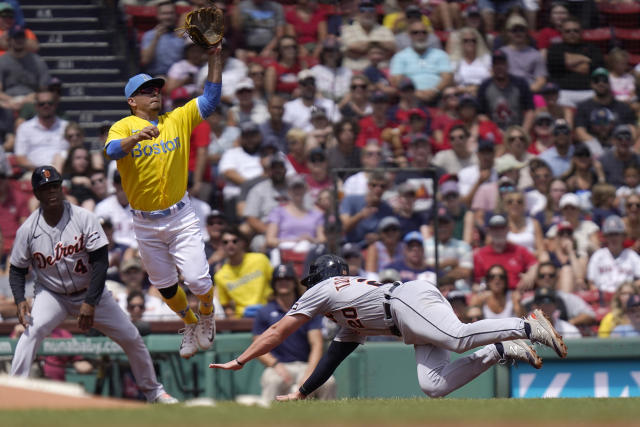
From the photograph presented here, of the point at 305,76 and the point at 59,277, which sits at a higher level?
the point at 59,277

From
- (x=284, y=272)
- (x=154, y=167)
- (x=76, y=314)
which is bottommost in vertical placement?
(x=284, y=272)

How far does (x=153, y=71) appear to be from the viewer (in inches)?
503

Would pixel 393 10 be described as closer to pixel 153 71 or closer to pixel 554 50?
pixel 554 50

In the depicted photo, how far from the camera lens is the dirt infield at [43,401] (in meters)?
6.33

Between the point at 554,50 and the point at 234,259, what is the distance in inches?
207

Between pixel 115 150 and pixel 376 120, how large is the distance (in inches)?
215

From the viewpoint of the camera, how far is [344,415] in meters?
5.87

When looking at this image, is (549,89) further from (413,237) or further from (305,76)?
(413,237)

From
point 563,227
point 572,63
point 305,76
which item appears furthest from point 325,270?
point 572,63

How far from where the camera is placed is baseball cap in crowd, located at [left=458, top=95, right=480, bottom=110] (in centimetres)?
1236

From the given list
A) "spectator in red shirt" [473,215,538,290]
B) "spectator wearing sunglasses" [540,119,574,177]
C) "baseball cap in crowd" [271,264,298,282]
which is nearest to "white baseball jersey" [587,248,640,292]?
"spectator in red shirt" [473,215,538,290]

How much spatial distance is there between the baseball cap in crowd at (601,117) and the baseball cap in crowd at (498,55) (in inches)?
48.1

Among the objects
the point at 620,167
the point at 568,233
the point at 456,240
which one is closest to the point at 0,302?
the point at 456,240

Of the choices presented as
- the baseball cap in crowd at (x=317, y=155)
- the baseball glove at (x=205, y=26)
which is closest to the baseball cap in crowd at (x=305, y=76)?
the baseball cap in crowd at (x=317, y=155)
